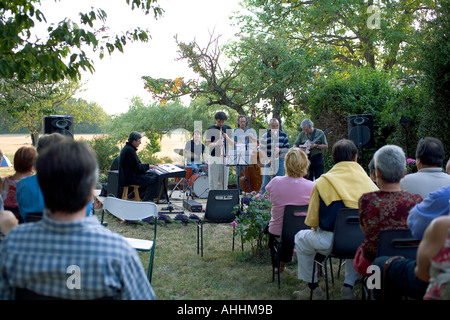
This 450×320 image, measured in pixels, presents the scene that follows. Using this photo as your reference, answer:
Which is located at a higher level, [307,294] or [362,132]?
[362,132]

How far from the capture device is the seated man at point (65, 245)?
58.7 inches

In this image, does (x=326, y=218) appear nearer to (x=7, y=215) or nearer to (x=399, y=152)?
(x=399, y=152)

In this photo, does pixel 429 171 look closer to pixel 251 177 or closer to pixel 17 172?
pixel 17 172

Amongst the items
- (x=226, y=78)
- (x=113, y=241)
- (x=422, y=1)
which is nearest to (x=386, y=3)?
(x=422, y=1)

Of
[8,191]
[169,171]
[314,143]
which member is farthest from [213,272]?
[314,143]

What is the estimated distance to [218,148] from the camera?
840 centimetres

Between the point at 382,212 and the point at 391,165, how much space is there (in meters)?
0.30

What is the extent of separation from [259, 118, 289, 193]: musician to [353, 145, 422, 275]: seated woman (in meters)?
5.97

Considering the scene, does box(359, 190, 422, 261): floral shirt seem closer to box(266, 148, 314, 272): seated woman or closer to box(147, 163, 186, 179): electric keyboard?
box(266, 148, 314, 272): seated woman

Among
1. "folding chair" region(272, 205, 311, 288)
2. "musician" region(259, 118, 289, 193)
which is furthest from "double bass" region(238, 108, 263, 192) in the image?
"folding chair" region(272, 205, 311, 288)

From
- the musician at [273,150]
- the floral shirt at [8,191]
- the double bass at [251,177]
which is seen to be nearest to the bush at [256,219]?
the floral shirt at [8,191]

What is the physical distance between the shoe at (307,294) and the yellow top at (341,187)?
0.63 meters

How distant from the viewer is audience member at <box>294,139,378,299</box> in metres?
3.41

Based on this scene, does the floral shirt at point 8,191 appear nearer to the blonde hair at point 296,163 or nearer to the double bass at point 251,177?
the blonde hair at point 296,163
